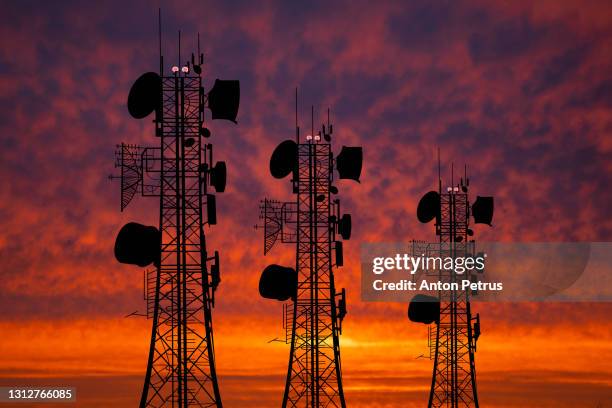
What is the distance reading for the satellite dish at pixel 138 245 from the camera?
5044 cm

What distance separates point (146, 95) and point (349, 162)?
16.1 meters

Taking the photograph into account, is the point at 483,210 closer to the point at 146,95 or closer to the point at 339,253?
the point at 339,253

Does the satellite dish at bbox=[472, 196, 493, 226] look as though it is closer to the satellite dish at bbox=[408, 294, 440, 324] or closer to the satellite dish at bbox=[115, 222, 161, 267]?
the satellite dish at bbox=[408, 294, 440, 324]

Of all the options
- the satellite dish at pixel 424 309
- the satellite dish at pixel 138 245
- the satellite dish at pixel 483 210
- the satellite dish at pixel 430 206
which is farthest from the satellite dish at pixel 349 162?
the satellite dish at pixel 138 245

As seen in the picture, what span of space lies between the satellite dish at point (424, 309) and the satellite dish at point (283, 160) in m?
15.2

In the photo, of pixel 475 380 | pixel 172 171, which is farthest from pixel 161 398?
pixel 475 380

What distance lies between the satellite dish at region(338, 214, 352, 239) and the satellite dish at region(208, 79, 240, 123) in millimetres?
13600

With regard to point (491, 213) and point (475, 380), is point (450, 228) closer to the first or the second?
point (491, 213)

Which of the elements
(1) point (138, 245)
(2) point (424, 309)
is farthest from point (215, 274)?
(2) point (424, 309)

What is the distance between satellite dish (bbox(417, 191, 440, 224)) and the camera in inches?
2864

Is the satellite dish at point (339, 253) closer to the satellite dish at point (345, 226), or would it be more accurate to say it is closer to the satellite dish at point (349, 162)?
the satellite dish at point (345, 226)

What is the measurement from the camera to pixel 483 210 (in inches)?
2987

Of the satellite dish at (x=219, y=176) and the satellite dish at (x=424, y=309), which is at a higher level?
the satellite dish at (x=219, y=176)

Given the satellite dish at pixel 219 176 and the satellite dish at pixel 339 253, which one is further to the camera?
the satellite dish at pixel 339 253
